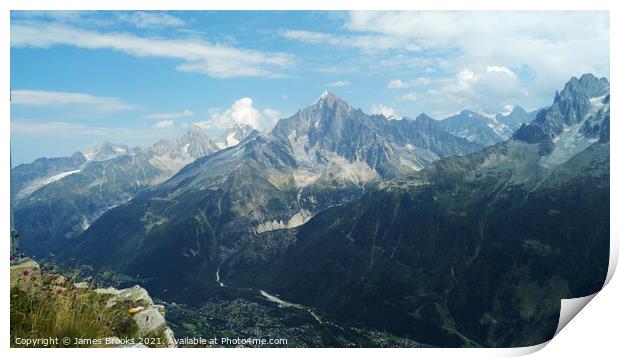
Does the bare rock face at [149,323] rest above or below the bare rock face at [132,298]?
below

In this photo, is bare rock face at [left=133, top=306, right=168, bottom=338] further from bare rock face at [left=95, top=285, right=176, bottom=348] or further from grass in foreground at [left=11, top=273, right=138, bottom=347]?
grass in foreground at [left=11, top=273, right=138, bottom=347]

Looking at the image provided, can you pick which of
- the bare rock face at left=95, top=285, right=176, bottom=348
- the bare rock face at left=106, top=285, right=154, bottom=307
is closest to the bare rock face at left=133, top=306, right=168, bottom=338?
the bare rock face at left=95, top=285, right=176, bottom=348

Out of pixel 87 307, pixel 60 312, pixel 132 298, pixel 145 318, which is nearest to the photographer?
pixel 60 312

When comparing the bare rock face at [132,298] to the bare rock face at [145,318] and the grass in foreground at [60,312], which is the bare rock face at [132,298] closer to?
the bare rock face at [145,318]

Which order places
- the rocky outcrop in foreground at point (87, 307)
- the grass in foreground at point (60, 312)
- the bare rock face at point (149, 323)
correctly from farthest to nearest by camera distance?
the bare rock face at point (149, 323)
the rocky outcrop in foreground at point (87, 307)
the grass in foreground at point (60, 312)

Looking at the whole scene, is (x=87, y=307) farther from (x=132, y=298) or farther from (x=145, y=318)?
(x=132, y=298)

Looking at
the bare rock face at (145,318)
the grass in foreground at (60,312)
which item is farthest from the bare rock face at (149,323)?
the grass in foreground at (60,312)

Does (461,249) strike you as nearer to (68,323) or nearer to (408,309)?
(408,309)

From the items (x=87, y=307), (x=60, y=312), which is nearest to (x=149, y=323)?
(x=87, y=307)

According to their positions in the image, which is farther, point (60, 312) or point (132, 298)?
point (132, 298)

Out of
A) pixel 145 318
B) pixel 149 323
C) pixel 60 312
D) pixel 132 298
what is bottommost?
pixel 149 323

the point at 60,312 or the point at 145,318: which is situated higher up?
the point at 60,312

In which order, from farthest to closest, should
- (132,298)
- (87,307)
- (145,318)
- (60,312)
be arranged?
(132,298), (145,318), (87,307), (60,312)
